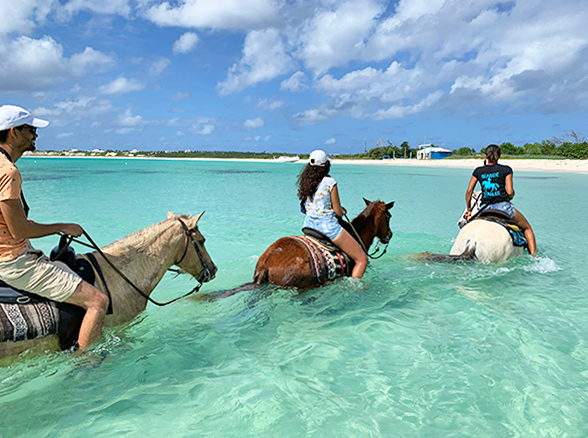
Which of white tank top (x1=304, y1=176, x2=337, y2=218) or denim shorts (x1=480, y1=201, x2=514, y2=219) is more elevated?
white tank top (x1=304, y1=176, x2=337, y2=218)

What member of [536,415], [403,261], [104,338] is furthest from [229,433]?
[403,261]

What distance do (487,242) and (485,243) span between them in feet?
0.14

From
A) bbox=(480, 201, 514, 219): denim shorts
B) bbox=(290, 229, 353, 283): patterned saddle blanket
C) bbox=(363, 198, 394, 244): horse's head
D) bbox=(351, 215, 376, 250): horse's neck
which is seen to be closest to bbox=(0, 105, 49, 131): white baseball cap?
bbox=(290, 229, 353, 283): patterned saddle blanket

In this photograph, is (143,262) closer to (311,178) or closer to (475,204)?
(311,178)

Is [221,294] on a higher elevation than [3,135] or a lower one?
lower

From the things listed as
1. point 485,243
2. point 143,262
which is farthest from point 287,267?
point 485,243

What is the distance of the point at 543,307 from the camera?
6312 mm

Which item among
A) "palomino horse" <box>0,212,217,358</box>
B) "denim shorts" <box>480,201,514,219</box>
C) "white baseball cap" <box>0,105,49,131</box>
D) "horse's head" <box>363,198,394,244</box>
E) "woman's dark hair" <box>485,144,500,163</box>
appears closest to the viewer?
"white baseball cap" <box>0,105,49,131</box>

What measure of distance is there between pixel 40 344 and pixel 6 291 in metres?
0.59

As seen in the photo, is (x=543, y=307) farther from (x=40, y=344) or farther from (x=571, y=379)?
(x=40, y=344)

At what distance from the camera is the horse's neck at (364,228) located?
23.5 feet

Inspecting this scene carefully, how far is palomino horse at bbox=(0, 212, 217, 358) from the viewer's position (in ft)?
13.4

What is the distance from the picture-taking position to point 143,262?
4.42 metres

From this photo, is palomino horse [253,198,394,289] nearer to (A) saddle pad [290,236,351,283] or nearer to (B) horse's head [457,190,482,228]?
(A) saddle pad [290,236,351,283]
